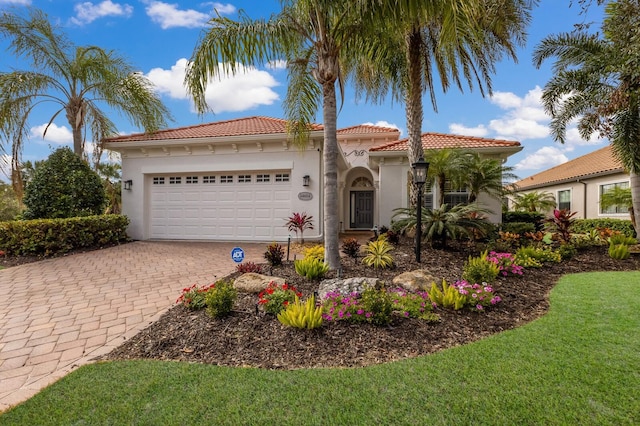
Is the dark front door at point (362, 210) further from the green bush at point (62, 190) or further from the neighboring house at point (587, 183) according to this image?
the green bush at point (62, 190)

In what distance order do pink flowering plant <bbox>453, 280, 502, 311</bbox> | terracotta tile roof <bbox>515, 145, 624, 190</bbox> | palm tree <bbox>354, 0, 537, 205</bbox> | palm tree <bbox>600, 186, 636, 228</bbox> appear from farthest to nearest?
1. terracotta tile roof <bbox>515, 145, 624, 190</bbox>
2. palm tree <bbox>600, 186, 636, 228</bbox>
3. palm tree <bbox>354, 0, 537, 205</bbox>
4. pink flowering plant <bbox>453, 280, 502, 311</bbox>

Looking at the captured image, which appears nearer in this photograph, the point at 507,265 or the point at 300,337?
the point at 300,337

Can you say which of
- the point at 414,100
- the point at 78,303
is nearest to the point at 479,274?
the point at 414,100

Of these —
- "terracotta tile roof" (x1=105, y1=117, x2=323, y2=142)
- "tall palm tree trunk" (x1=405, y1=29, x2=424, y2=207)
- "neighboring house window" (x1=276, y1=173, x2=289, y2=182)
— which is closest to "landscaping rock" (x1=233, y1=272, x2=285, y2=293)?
Result: "tall palm tree trunk" (x1=405, y1=29, x2=424, y2=207)

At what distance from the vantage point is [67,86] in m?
10.9

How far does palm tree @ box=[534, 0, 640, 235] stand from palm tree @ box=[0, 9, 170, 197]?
14.1 m

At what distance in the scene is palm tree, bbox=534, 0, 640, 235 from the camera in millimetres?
6031

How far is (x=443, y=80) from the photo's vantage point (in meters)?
9.43

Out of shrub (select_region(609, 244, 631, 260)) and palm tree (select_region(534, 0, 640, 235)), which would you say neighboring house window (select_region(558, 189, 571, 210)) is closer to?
palm tree (select_region(534, 0, 640, 235))

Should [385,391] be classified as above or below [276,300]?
below

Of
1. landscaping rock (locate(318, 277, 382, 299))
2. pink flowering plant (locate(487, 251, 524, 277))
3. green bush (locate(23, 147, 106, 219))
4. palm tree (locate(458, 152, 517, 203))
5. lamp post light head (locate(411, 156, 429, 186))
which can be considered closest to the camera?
landscaping rock (locate(318, 277, 382, 299))

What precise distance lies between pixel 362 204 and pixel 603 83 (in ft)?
35.9

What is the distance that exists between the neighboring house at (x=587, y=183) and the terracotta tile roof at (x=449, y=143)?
10.3 feet

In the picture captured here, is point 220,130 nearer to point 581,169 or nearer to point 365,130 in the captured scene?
point 365,130
